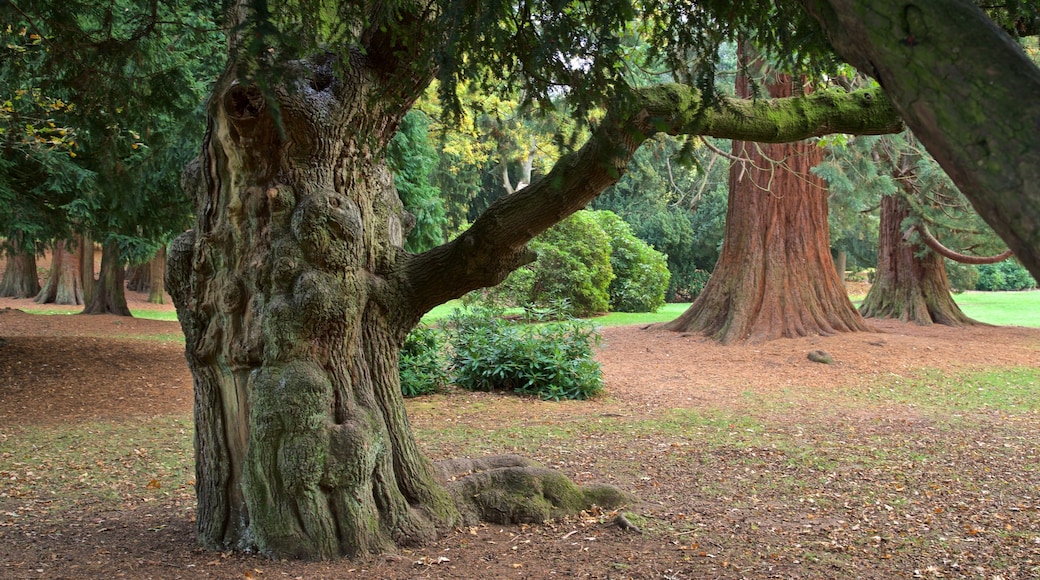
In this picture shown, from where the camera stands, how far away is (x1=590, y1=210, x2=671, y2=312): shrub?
91.3 feet

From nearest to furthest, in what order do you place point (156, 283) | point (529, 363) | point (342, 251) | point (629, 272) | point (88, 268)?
1. point (342, 251)
2. point (529, 363)
3. point (88, 268)
4. point (629, 272)
5. point (156, 283)

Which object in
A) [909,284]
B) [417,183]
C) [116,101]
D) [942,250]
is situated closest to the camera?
[116,101]

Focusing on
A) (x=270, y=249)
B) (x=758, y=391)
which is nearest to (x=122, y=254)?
(x=758, y=391)

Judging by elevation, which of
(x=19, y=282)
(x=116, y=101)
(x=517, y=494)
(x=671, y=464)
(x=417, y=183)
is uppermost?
(x=417, y=183)

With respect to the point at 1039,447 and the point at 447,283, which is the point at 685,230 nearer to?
the point at 1039,447

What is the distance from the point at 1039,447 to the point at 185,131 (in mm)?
9810

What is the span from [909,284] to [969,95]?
19496 millimetres

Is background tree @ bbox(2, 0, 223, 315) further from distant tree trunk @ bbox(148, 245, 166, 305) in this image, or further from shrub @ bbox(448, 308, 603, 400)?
distant tree trunk @ bbox(148, 245, 166, 305)

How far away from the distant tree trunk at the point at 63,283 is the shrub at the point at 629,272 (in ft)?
59.0

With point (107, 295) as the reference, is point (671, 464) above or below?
below

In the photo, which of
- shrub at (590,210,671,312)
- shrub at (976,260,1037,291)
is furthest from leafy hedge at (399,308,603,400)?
shrub at (976,260,1037,291)

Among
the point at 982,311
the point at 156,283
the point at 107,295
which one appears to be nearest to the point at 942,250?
the point at 982,311

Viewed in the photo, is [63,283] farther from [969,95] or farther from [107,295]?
[969,95]

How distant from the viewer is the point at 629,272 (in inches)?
1101
